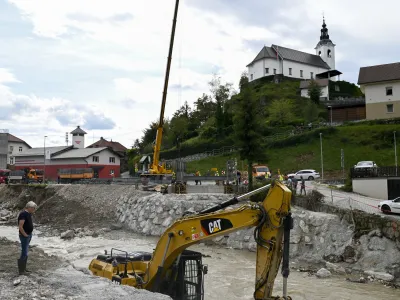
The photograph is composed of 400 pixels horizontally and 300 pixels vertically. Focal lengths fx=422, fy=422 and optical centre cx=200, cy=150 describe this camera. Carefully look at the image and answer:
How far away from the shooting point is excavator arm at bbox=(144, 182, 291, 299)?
8586mm

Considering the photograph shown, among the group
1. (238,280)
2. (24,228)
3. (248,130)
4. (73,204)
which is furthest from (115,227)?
(24,228)

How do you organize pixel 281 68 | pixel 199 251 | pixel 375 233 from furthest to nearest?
pixel 281 68, pixel 199 251, pixel 375 233

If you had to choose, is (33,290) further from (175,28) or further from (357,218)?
(175,28)

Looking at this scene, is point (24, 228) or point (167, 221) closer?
point (24, 228)

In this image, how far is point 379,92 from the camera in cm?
6338

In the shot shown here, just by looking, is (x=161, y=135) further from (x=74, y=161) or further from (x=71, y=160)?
(x=71, y=160)

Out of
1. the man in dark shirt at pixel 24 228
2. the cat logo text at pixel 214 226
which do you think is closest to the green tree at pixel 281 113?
the man in dark shirt at pixel 24 228

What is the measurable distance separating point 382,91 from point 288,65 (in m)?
44.4

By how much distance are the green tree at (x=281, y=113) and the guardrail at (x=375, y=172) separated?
39.1 m

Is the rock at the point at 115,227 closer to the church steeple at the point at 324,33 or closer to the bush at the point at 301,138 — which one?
the bush at the point at 301,138

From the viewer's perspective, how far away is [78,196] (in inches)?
1604

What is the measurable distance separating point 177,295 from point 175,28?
1191 inches

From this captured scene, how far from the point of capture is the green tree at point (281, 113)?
235 ft

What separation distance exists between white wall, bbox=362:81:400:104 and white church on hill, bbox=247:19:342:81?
135ft
